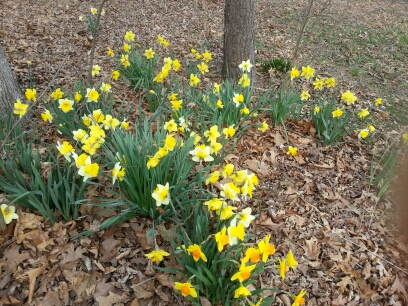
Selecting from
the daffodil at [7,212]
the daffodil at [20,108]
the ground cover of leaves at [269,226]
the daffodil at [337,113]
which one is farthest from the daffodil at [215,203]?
the daffodil at [337,113]

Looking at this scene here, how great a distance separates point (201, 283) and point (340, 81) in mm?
4436

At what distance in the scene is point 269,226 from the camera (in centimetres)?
254

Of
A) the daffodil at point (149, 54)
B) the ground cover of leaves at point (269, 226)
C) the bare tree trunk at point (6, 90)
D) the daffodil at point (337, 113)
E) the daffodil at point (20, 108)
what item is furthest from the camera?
the daffodil at point (149, 54)

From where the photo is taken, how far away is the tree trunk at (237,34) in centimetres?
400

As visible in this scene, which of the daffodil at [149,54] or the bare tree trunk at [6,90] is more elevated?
the daffodil at [149,54]

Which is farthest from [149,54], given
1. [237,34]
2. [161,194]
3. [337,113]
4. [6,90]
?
[161,194]

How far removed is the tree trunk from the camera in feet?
13.1

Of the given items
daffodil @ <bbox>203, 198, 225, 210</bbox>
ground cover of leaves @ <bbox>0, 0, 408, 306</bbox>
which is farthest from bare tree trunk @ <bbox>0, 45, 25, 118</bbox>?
daffodil @ <bbox>203, 198, 225, 210</bbox>

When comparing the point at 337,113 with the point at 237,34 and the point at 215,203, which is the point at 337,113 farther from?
the point at 215,203

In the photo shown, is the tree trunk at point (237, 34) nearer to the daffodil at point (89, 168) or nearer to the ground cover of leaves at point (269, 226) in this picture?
the ground cover of leaves at point (269, 226)

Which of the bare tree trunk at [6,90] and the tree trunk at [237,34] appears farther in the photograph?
the tree trunk at [237,34]

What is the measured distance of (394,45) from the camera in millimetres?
6844

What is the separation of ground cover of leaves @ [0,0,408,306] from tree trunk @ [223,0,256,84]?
593 millimetres

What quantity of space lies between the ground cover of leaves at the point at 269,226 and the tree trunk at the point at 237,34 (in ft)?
1.95
